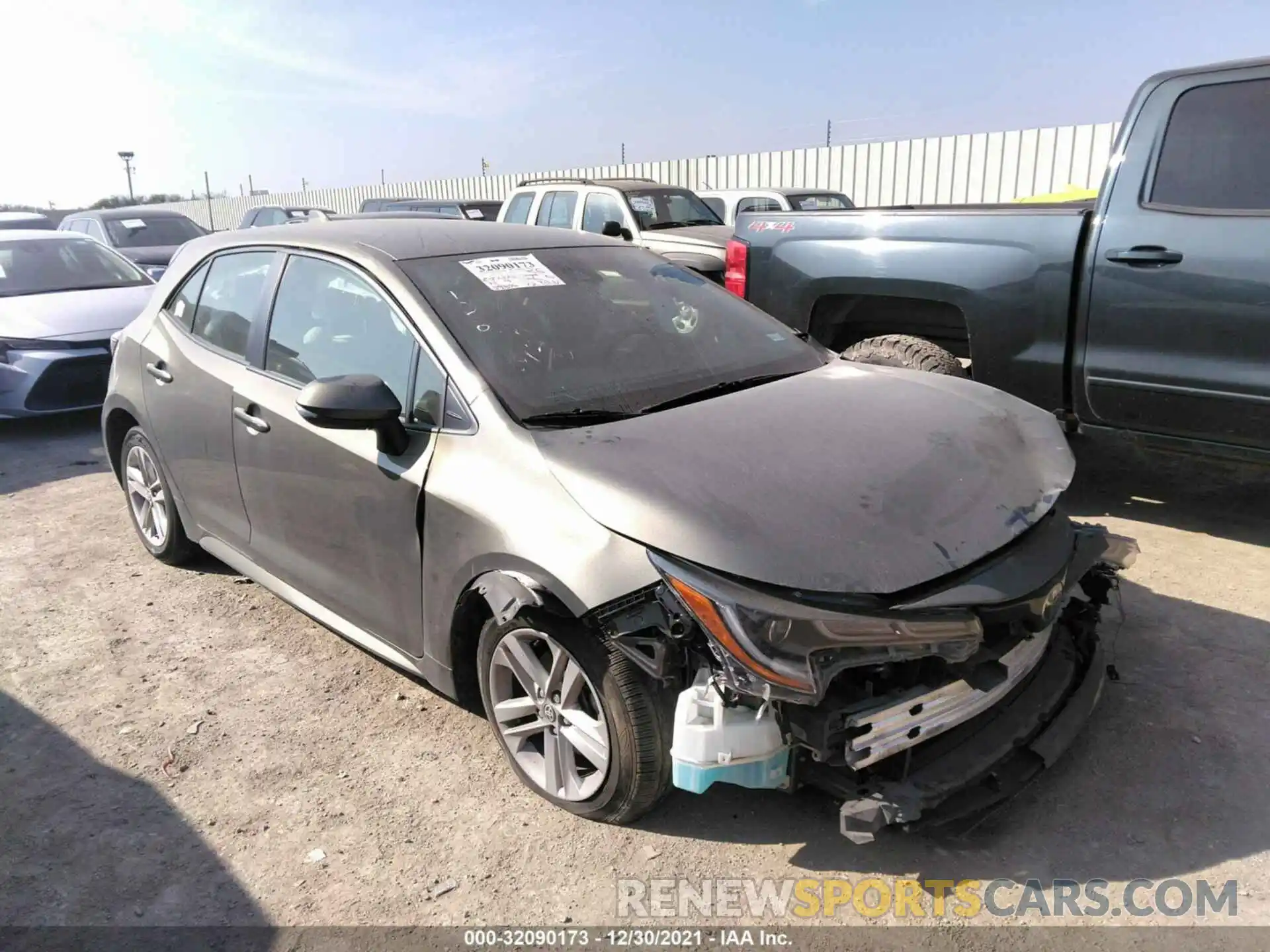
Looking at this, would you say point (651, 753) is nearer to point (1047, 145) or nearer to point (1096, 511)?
point (1096, 511)

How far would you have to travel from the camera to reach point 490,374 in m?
2.84

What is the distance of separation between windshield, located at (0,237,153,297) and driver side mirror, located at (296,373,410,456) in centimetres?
681

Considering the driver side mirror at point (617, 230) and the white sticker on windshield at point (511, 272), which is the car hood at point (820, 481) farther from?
the driver side mirror at point (617, 230)

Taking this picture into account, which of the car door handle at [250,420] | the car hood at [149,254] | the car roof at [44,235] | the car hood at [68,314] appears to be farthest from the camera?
the car hood at [149,254]

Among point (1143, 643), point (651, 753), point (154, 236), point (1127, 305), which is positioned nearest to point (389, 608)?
point (651, 753)

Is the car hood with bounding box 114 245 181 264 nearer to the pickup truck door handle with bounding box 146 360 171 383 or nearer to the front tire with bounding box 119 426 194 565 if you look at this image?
the front tire with bounding box 119 426 194 565

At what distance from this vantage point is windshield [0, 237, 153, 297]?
26.8 ft

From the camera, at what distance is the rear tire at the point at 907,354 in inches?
193

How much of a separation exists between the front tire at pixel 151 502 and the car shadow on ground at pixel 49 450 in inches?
78.0

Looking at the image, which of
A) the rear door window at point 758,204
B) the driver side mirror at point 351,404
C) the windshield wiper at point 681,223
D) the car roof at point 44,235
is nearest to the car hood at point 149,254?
the car roof at point 44,235

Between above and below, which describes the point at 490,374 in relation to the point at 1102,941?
above

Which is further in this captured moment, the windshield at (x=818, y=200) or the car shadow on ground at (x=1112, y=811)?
the windshield at (x=818, y=200)

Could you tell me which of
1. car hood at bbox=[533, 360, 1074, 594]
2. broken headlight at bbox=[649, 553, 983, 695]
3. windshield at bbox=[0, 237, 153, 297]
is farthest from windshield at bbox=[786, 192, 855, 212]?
broken headlight at bbox=[649, 553, 983, 695]

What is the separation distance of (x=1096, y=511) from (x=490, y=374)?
11.9ft
